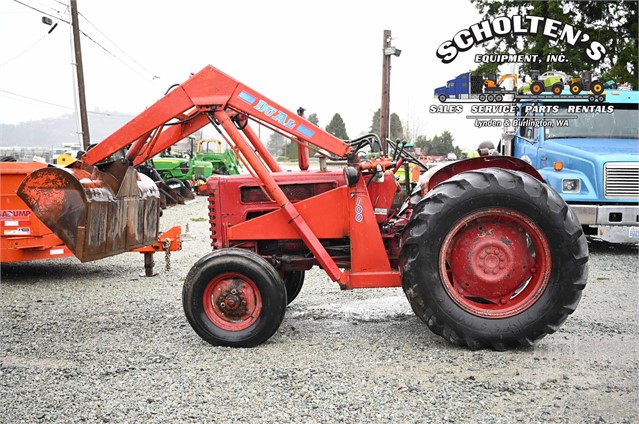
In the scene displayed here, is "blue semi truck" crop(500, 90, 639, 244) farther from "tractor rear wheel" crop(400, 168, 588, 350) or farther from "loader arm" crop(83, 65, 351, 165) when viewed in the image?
"loader arm" crop(83, 65, 351, 165)

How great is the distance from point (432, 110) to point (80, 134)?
19.0 metres

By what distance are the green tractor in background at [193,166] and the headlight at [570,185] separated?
13.7 metres

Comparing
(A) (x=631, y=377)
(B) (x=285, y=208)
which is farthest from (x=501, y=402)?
(B) (x=285, y=208)

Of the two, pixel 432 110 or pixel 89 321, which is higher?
pixel 432 110

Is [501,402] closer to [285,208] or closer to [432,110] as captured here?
[285,208]

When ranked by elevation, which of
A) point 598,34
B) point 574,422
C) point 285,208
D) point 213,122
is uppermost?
point 598,34

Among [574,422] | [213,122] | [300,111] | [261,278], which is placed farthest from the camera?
[300,111]

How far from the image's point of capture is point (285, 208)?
5488mm

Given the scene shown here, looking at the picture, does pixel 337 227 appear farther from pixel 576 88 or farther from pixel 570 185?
pixel 576 88

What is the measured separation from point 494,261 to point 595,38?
56.0ft

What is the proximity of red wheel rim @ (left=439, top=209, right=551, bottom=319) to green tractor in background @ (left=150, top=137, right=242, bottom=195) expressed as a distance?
17572mm

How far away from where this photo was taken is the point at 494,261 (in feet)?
17.1

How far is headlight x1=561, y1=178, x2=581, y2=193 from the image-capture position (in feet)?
34.1

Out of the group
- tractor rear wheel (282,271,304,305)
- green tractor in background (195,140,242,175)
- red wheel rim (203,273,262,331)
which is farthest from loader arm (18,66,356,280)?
green tractor in background (195,140,242,175)
